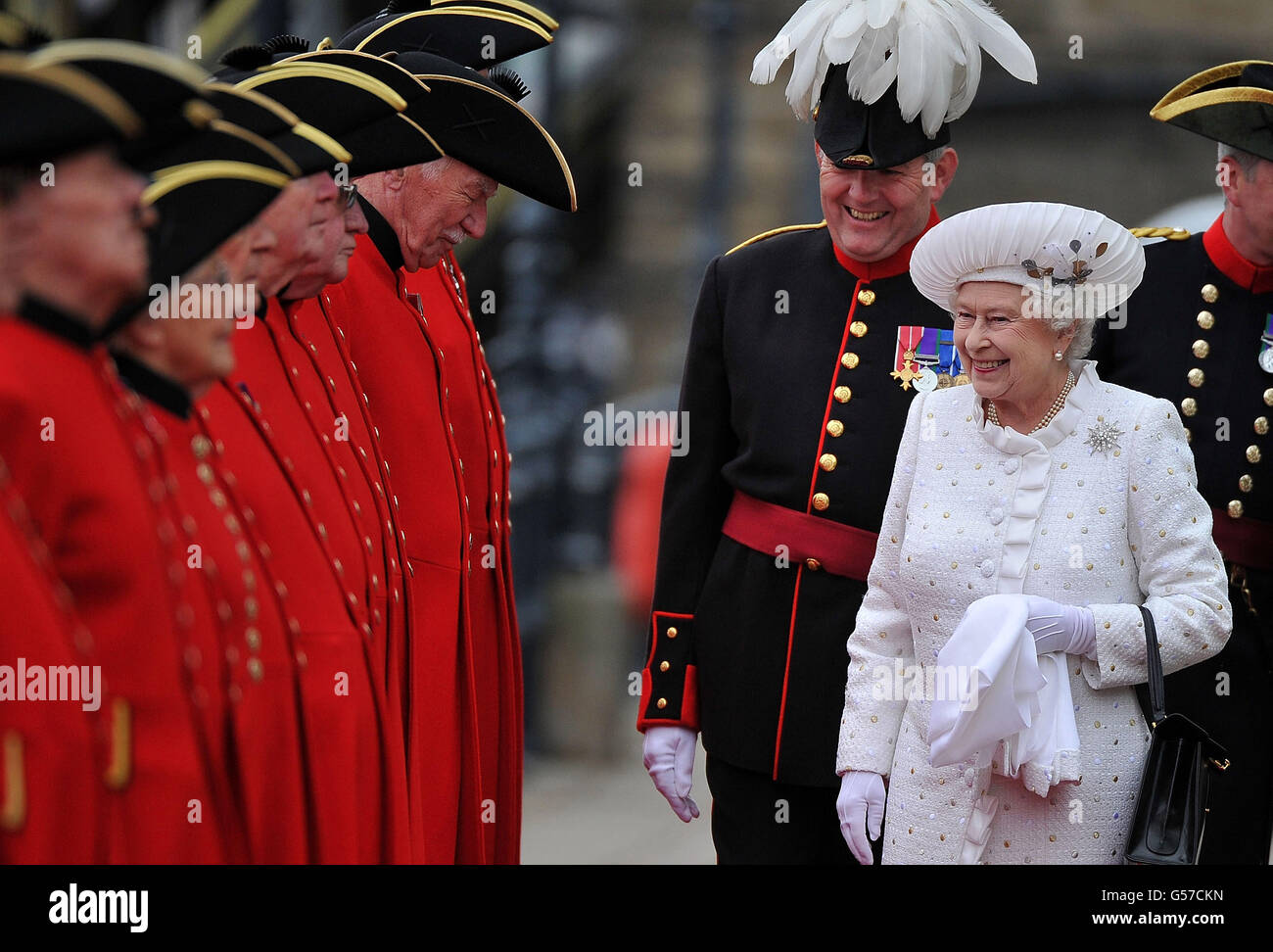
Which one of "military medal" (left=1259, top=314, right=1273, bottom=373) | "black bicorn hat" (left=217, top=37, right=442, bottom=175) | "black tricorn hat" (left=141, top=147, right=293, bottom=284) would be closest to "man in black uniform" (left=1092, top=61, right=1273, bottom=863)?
"military medal" (left=1259, top=314, right=1273, bottom=373)

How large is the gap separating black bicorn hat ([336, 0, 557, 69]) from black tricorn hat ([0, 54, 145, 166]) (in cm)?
152

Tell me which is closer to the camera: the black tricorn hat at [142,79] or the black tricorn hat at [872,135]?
the black tricorn hat at [142,79]

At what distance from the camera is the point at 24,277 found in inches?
81.1

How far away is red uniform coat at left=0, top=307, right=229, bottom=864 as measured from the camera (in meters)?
→ 2.06

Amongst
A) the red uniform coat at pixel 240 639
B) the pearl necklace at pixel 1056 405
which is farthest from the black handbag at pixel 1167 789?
the red uniform coat at pixel 240 639

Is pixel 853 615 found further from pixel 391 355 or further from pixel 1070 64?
pixel 1070 64

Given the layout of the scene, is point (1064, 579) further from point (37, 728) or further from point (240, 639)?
point (37, 728)

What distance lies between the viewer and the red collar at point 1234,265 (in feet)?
12.1

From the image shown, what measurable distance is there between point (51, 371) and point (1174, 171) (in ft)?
30.6

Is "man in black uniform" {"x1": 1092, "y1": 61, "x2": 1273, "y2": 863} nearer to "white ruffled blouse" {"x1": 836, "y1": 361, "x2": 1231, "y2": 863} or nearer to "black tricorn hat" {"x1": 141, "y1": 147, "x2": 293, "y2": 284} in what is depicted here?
"white ruffled blouse" {"x1": 836, "y1": 361, "x2": 1231, "y2": 863}

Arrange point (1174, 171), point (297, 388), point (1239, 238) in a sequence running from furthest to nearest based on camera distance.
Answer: point (1174, 171), point (1239, 238), point (297, 388)

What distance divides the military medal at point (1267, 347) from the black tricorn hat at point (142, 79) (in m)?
2.33

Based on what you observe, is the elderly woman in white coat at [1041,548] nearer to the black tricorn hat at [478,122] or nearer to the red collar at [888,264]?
the red collar at [888,264]
